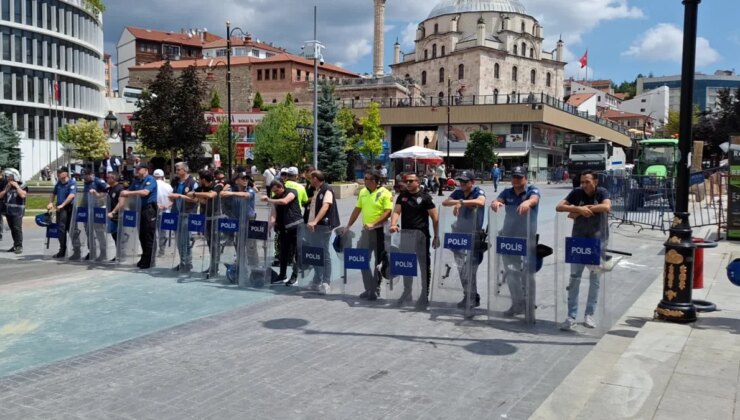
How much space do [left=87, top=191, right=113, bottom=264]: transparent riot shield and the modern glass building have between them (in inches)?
2107

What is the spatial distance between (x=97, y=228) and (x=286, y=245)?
15.5 feet

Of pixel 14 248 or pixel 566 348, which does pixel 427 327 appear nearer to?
pixel 566 348

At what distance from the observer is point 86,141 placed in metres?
58.8

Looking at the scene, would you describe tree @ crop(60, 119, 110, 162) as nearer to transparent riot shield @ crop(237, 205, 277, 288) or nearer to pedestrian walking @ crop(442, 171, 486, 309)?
transparent riot shield @ crop(237, 205, 277, 288)

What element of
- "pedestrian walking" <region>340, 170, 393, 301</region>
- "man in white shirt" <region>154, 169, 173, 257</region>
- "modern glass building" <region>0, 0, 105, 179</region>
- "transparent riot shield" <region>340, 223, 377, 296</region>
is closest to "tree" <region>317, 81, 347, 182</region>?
"man in white shirt" <region>154, 169, 173, 257</region>

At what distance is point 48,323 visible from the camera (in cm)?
764

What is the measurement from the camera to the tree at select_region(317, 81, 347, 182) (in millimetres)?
41469

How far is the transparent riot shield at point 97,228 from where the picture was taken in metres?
12.5

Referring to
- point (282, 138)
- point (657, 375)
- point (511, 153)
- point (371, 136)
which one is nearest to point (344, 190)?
point (282, 138)

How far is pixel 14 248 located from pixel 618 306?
1300 centimetres

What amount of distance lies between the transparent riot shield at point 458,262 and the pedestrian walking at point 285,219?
8.90 ft

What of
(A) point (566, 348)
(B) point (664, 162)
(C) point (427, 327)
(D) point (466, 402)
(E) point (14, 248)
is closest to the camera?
(D) point (466, 402)

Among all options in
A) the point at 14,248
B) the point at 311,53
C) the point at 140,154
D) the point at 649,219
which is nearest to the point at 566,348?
the point at 14,248

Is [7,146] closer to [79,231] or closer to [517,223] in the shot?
[79,231]
